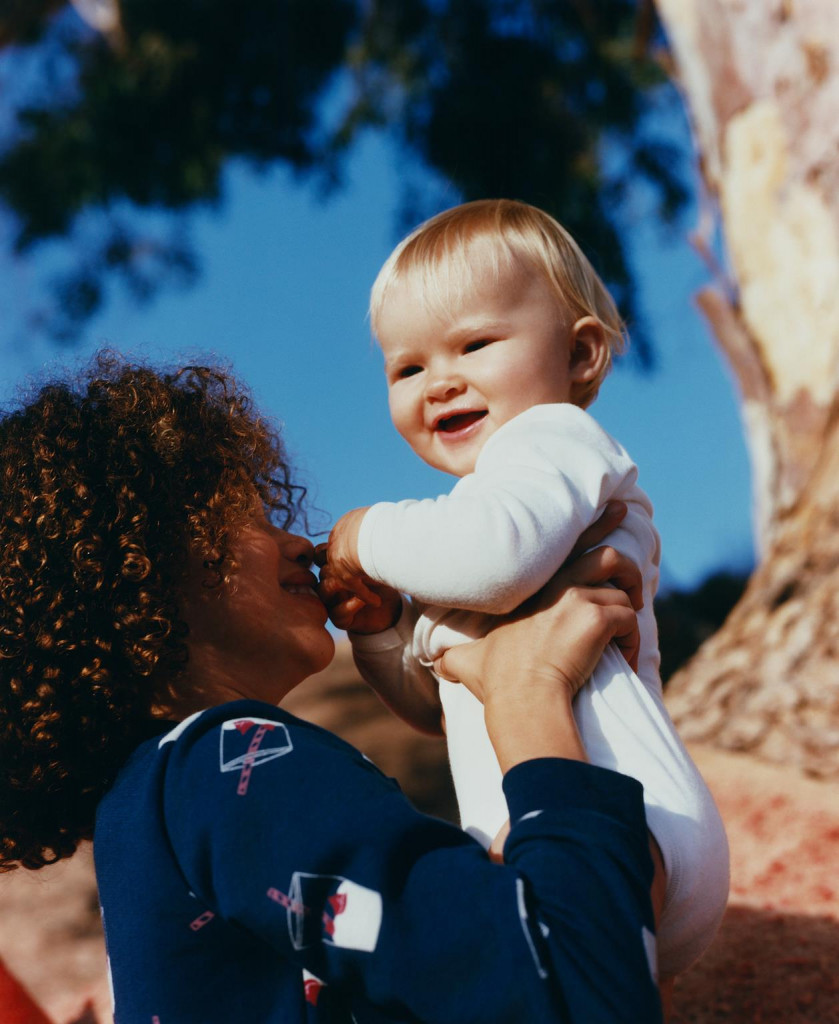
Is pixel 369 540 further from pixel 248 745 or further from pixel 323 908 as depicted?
pixel 323 908

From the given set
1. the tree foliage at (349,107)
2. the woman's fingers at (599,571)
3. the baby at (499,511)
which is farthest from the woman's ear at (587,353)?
the tree foliage at (349,107)

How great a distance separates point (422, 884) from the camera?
3.47 feet

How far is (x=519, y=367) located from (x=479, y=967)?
3.07 feet

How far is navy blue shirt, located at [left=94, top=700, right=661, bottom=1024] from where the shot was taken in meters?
1.00

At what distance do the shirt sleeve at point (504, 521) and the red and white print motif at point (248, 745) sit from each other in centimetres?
29

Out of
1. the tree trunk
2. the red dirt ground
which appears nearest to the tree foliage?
the tree trunk

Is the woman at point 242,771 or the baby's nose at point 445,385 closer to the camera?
the woman at point 242,771

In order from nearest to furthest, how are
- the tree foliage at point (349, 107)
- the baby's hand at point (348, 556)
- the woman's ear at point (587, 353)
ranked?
the baby's hand at point (348, 556) < the woman's ear at point (587, 353) < the tree foliage at point (349, 107)

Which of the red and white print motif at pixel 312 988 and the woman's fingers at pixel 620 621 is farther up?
the woman's fingers at pixel 620 621

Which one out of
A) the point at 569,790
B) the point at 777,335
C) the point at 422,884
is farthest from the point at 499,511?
the point at 777,335

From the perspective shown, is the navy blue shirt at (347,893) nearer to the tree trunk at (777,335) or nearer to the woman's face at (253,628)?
the woman's face at (253,628)

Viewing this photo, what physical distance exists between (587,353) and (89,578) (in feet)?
2.98

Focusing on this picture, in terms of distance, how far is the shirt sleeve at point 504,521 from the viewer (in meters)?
1.31

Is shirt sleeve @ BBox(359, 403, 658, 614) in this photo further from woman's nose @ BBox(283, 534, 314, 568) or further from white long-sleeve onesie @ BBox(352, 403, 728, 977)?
woman's nose @ BBox(283, 534, 314, 568)
